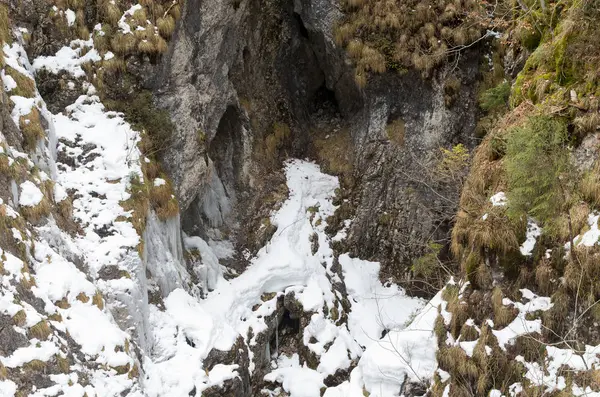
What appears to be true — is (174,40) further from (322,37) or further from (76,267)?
(76,267)

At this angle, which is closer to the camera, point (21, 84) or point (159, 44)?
point (21, 84)

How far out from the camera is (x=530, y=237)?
7309 mm

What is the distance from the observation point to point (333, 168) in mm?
16016

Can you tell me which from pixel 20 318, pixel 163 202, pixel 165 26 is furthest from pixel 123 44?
pixel 20 318

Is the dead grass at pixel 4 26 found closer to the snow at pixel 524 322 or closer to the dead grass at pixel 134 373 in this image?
the dead grass at pixel 134 373

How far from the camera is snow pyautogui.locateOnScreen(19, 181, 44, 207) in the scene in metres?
8.59

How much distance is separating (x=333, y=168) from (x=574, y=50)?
8.82 meters

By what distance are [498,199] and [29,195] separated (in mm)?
7117

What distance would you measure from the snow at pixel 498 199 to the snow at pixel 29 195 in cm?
691

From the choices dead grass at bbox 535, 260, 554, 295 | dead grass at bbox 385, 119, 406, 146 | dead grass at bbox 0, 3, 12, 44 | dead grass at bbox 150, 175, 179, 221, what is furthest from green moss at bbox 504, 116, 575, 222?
dead grass at bbox 0, 3, 12, 44

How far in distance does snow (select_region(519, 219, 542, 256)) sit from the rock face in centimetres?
605

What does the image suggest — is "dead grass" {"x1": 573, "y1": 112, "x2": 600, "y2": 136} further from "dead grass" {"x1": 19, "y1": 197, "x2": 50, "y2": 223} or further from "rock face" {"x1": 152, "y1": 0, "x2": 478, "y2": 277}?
"dead grass" {"x1": 19, "y1": 197, "x2": 50, "y2": 223}

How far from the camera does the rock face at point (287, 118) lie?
42.9 feet

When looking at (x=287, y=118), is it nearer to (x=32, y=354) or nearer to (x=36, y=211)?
(x=36, y=211)
